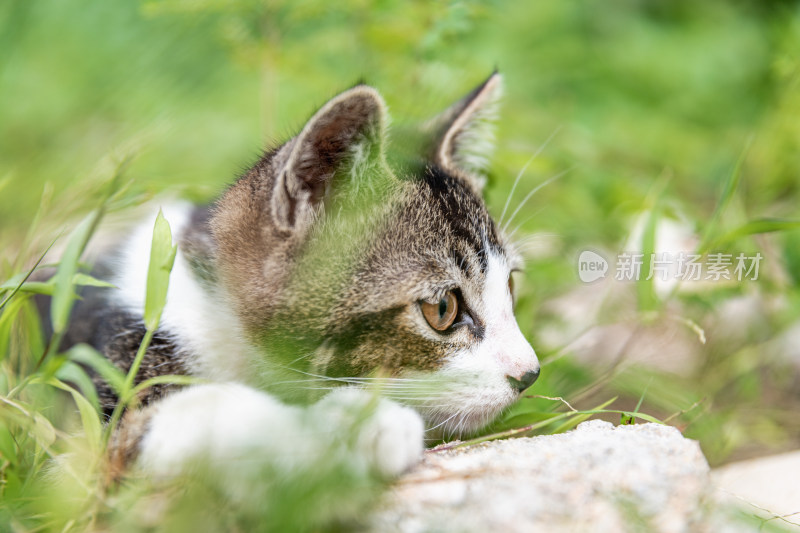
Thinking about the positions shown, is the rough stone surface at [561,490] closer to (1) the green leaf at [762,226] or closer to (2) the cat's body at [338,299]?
(2) the cat's body at [338,299]

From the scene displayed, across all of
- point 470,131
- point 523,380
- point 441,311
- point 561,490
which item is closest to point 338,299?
point 441,311

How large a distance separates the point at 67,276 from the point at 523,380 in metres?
1.11

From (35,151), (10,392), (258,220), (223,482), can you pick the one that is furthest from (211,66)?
(223,482)

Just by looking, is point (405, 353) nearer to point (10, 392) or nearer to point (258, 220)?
point (258, 220)

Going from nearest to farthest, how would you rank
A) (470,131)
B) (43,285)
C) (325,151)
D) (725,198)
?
(43,285) → (325,151) → (725,198) → (470,131)

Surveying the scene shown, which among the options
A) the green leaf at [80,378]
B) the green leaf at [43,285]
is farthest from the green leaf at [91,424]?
the green leaf at [43,285]

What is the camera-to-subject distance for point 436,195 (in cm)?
198

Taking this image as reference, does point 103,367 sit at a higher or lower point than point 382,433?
higher

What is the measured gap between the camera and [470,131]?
2.36m

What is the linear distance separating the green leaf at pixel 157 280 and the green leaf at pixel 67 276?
0.17m

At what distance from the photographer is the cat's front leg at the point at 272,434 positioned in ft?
4.42

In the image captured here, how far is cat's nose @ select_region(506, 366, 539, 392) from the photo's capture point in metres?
1.74

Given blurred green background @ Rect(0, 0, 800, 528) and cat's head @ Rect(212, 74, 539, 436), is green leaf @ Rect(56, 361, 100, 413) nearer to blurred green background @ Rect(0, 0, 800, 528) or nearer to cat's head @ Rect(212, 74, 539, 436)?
cat's head @ Rect(212, 74, 539, 436)

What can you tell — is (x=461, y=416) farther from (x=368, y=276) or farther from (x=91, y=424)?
(x=91, y=424)
